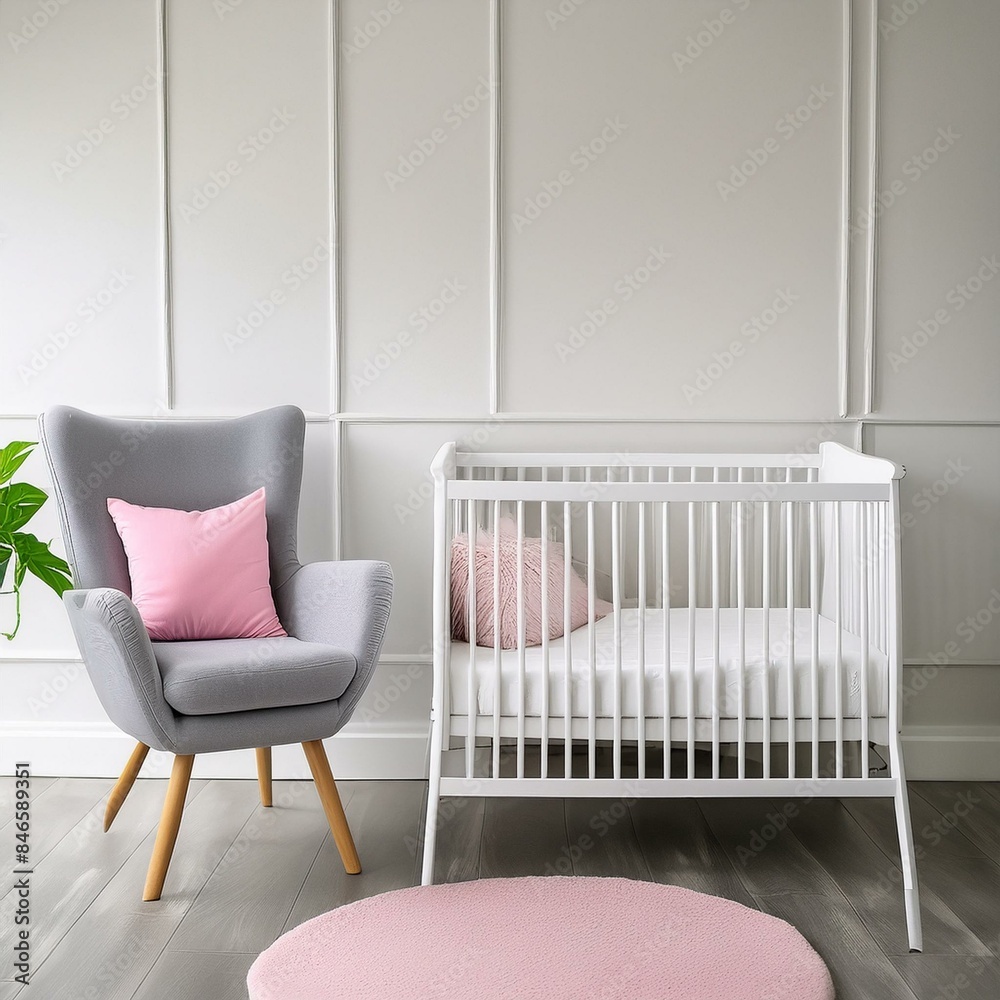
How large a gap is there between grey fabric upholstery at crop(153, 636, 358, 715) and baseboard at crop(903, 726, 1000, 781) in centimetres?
161

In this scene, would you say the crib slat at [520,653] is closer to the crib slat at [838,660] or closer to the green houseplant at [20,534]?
the crib slat at [838,660]

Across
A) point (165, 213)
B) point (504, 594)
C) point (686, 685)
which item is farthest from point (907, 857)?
point (165, 213)

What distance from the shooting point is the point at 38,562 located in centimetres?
208

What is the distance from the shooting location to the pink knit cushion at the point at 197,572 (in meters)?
2.02

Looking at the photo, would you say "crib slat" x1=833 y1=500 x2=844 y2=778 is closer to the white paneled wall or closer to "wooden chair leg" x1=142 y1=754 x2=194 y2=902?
the white paneled wall

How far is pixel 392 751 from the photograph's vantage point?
8.00ft

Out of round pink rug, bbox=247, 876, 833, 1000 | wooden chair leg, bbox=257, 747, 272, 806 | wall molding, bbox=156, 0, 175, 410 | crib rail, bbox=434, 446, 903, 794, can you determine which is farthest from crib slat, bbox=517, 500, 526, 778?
wall molding, bbox=156, 0, 175, 410

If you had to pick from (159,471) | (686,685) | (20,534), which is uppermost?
(159,471)

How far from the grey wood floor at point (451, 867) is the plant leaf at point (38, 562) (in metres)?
0.57

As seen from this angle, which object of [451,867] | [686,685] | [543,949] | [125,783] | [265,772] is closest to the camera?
[543,949]

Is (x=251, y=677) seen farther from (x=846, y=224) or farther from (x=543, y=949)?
(x=846, y=224)

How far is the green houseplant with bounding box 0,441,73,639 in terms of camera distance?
2043mm

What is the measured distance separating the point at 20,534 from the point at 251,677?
787 mm

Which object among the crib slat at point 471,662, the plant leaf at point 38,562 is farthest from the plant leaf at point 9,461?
the crib slat at point 471,662
